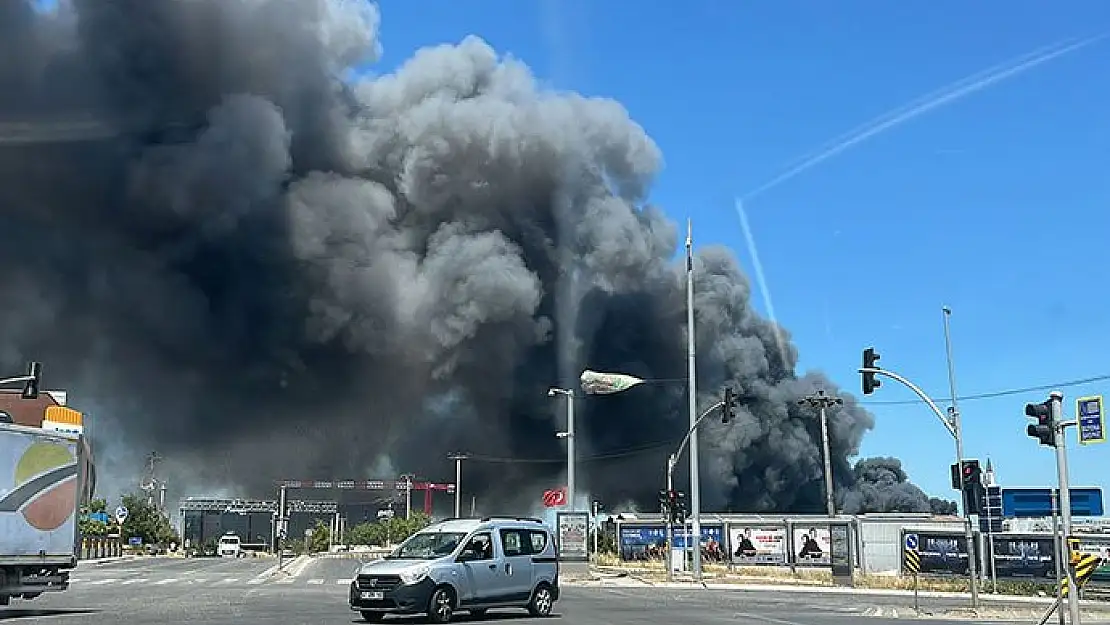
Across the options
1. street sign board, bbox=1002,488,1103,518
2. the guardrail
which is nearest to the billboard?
street sign board, bbox=1002,488,1103,518

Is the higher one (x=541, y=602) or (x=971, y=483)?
(x=971, y=483)

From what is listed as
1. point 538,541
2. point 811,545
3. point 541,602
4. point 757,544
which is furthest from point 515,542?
point 757,544

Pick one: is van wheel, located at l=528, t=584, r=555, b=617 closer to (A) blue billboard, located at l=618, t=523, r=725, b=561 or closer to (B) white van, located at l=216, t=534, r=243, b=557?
(A) blue billboard, located at l=618, t=523, r=725, b=561

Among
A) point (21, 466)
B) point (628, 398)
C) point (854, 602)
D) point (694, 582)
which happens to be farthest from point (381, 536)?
point (21, 466)

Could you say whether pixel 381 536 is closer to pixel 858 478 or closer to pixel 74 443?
pixel 858 478

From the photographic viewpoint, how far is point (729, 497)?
7044 cm

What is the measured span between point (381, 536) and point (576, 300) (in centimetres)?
4669

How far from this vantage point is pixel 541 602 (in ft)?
60.4

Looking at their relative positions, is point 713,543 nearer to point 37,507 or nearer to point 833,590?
point 833,590

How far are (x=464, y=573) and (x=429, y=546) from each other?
0.72 metres

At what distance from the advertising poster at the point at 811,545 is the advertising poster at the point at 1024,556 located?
10493mm

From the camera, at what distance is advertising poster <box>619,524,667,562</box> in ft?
168

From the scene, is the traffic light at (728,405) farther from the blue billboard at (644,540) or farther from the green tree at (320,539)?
the green tree at (320,539)

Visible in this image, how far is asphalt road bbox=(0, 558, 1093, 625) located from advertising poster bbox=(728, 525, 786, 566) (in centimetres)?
1592
